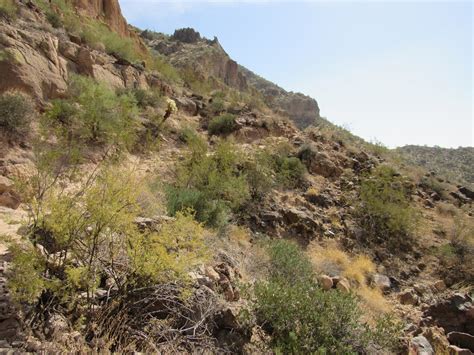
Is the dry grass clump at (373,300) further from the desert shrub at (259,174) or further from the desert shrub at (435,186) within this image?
the desert shrub at (435,186)

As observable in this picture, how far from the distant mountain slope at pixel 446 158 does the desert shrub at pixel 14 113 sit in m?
28.7

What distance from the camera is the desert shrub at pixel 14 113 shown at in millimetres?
6469

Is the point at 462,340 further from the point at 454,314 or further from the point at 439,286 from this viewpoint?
the point at 439,286

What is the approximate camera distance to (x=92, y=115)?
26.9ft

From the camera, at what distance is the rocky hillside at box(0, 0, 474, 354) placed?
9.30ft

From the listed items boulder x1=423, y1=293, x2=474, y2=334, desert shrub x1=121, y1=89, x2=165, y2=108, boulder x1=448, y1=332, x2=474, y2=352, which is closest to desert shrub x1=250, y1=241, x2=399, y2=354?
boulder x1=448, y1=332, x2=474, y2=352

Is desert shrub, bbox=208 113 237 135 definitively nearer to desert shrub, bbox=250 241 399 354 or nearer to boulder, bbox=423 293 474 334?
boulder, bbox=423 293 474 334

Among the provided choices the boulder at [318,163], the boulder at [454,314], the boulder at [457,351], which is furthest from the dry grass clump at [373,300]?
the boulder at [318,163]

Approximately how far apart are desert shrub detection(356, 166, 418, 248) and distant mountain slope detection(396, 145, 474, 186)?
18830 millimetres

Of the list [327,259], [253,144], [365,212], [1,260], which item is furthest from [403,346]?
[253,144]

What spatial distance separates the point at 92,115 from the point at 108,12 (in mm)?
15133

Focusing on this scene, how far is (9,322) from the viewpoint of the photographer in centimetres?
231

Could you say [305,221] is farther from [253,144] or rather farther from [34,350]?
[34,350]

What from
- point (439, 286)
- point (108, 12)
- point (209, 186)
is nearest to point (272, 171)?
point (209, 186)
